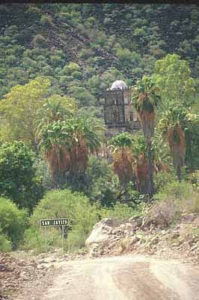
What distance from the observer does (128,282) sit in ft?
39.3

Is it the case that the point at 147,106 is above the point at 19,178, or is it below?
above

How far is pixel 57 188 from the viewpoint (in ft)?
88.7

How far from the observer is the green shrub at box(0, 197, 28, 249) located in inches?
823

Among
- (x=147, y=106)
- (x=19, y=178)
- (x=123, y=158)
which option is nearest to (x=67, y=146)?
(x=123, y=158)

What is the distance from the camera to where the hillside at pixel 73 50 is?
33.2 metres

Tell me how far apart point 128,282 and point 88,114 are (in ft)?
79.9

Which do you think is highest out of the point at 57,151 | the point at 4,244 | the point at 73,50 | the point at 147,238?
the point at 73,50

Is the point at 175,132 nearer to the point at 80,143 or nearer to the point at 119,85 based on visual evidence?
the point at 80,143

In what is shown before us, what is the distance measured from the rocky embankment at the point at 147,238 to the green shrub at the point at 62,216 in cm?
61

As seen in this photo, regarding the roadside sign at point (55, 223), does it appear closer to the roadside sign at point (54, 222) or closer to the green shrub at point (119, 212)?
the roadside sign at point (54, 222)

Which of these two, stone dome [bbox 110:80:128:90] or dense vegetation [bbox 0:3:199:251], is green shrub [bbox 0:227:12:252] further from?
stone dome [bbox 110:80:128:90]

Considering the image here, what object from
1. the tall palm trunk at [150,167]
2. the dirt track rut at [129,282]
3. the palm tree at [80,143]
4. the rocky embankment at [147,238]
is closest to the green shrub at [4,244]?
the rocky embankment at [147,238]

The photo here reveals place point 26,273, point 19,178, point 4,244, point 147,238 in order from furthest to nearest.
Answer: point 19,178, point 4,244, point 147,238, point 26,273

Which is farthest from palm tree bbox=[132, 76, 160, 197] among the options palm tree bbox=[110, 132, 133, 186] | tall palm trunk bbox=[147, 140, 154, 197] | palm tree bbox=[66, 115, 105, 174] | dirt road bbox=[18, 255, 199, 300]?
dirt road bbox=[18, 255, 199, 300]
